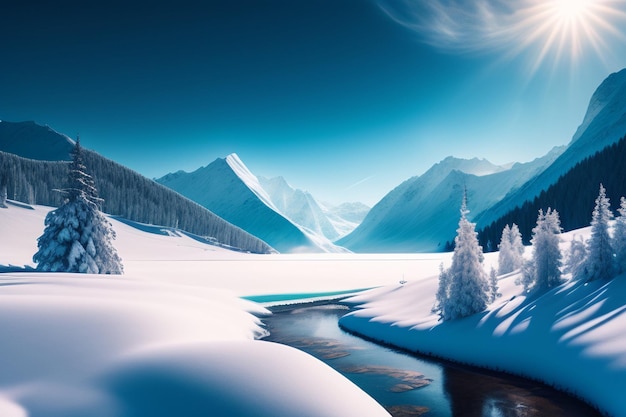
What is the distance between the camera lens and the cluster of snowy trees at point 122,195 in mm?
122750

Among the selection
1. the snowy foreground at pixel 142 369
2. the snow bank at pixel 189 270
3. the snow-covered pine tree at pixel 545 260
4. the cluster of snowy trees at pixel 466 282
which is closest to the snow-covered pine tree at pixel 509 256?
the snow-covered pine tree at pixel 545 260

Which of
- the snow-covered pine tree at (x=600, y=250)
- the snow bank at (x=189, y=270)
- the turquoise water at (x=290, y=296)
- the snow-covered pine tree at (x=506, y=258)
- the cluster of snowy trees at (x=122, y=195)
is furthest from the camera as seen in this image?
the cluster of snowy trees at (x=122, y=195)

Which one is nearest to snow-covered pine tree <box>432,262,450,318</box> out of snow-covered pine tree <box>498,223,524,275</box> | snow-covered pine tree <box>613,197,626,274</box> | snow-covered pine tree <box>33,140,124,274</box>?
snow-covered pine tree <box>613,197,626,274</box>

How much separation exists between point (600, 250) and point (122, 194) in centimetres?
15459

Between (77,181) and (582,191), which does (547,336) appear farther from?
(582,191)

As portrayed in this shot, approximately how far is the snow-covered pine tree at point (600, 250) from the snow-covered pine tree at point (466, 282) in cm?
706

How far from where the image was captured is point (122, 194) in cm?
14638

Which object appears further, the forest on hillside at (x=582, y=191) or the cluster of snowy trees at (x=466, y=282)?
the forest on hillside at (x=582, y=191)

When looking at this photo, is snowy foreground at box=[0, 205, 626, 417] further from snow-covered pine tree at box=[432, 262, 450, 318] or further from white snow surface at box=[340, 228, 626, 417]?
snow-covered pine tree at box=[432, 262, 450, 318]

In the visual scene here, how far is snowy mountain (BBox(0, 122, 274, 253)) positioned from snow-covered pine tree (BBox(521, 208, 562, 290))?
13656 cm

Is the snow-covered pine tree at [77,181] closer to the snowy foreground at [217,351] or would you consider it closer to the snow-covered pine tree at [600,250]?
the snowy foreground at [217,351]

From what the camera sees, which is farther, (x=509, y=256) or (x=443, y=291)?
(x=509, y=256)

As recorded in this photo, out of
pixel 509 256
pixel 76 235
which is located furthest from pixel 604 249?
pixel 76 235

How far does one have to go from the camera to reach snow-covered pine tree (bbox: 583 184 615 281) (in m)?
24.9
